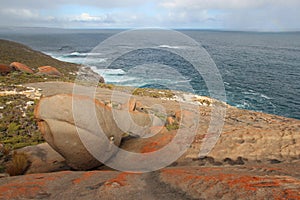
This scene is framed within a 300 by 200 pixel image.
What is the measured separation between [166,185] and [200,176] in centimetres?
79

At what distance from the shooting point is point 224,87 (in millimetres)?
45562

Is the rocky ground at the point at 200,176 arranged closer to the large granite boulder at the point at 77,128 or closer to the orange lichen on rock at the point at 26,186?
the orange lichen on rock at the point at 26,186

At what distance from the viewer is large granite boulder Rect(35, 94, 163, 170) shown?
777cm

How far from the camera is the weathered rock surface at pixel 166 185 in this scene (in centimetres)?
420

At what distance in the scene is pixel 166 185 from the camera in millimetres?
5094

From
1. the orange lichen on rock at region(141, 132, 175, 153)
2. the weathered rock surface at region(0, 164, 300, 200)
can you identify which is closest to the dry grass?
the weathered rock surface at region(0, 164, 300, 200)

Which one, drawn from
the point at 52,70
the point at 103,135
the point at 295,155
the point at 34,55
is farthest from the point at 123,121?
the point at 34,55

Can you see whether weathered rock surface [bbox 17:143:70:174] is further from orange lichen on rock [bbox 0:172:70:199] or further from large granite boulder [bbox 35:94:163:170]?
orange lichen on rock [bbox 0:172:70:199]

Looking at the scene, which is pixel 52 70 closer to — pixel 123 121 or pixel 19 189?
pixel 123 121

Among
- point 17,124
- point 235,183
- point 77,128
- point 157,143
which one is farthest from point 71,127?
point 17,124

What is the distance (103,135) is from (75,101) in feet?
5.16

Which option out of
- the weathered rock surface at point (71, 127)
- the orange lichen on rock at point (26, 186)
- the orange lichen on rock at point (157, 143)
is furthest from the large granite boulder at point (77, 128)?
the orange lichen on rock at point (26, 186)

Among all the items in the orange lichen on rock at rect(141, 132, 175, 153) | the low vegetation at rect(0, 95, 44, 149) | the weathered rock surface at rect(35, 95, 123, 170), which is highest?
the weathered rock surface at rect(35, 95, 123, 170)

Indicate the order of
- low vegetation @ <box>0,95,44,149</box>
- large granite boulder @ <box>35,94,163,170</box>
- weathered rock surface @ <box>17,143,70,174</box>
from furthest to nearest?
low vegetation @ <box>0,95,44,149</box> → weathered rock surface @ <box>17,143,70,174</box> → large granite boulder @ <box>35,94,163,170</box>
